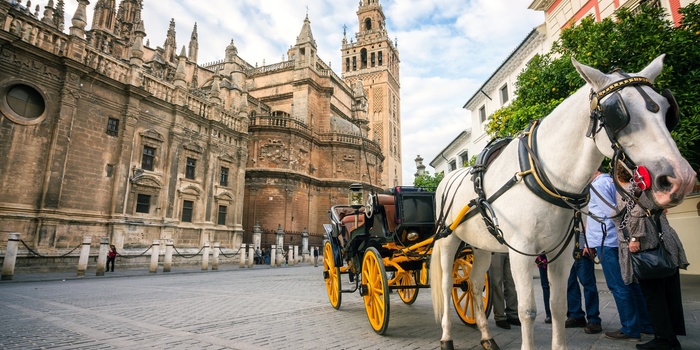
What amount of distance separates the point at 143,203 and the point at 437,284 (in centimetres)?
1694

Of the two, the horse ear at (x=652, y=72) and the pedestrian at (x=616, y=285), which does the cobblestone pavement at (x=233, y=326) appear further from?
the horse ear at (x=652, y=72)

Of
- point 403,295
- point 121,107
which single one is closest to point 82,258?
point 121,107

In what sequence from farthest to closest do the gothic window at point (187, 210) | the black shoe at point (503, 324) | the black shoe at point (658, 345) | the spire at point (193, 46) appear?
the spire at point (193, 46)
the gothic window at point (187, 210)
the black shoe at point (503, 324)
the black shoe at point (658, 345)

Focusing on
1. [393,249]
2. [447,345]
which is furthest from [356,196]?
[447,345]

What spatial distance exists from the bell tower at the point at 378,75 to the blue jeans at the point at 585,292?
47856 millimetres

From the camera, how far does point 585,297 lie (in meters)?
4.12

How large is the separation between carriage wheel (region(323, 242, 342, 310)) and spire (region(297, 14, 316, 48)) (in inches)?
1211

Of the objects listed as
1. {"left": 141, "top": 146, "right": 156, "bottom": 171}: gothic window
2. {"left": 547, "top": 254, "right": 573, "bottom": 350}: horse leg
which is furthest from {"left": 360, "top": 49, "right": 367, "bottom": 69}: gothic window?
{"left": 547, "top": 254, "right": 573, "bottom": 350}: horse leg

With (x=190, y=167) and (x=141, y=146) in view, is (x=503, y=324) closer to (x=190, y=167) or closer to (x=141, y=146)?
(x=141, y=146)

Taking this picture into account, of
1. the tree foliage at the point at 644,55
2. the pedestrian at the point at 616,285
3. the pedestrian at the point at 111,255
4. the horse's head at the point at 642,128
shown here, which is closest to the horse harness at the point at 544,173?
the horse's head at the point at 642,128

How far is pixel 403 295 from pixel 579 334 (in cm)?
273

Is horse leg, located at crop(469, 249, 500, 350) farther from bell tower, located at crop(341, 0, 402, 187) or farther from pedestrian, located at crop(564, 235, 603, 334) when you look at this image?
bell tower, located at crop(341, 0, 402, 187)

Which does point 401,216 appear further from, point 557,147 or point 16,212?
point 16,212

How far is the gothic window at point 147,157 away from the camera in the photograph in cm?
1661
